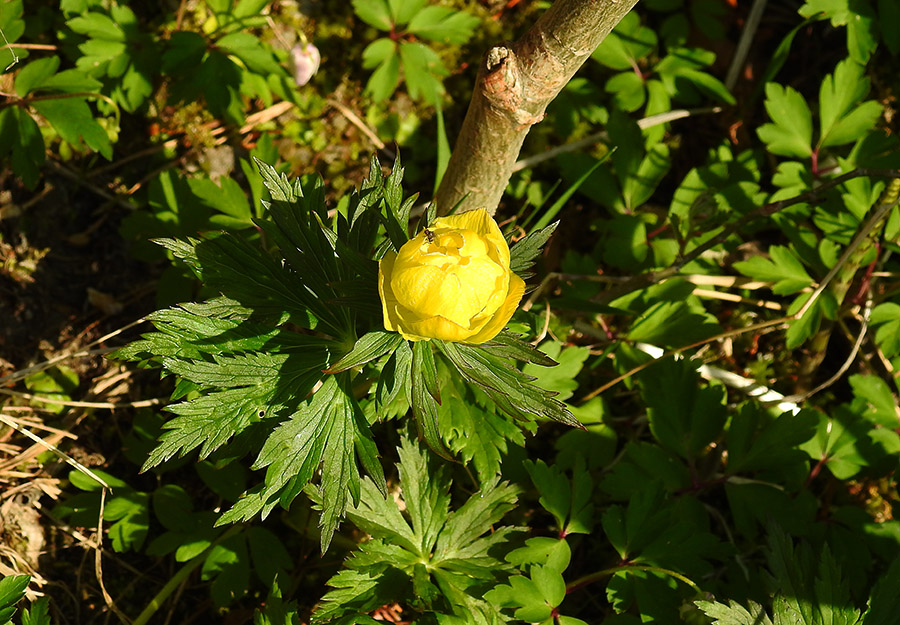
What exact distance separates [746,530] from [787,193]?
125 centimetres

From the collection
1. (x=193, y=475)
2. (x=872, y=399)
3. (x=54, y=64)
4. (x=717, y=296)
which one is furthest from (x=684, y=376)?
(x=54, y=64)

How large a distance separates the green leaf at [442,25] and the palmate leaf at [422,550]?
5.39 feet

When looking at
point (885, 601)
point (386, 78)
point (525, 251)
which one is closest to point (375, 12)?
point (386, 78)

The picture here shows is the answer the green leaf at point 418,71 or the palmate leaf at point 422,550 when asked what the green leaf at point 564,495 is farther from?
the green leaf at point 418,71

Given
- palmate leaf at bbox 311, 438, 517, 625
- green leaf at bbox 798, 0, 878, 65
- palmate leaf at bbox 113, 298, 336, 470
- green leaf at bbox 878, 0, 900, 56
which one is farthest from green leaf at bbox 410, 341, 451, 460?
green leaf at bbox 878, 0, 900, 56

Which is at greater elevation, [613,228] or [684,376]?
[613,228]

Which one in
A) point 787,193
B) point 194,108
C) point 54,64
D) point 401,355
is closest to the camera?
point 401,355

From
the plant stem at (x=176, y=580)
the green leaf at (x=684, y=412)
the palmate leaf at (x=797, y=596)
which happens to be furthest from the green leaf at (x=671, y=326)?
the plant stem at (x=176, y=580)

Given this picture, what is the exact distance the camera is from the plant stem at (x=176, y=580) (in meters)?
2.30

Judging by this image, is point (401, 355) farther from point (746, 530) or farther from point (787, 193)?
point (787, 193)

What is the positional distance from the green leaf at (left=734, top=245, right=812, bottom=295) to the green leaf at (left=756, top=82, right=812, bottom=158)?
1.44 feet

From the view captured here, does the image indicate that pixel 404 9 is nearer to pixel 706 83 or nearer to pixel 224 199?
pixel 224 199

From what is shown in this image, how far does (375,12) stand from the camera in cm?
285

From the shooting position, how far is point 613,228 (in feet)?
9.23
